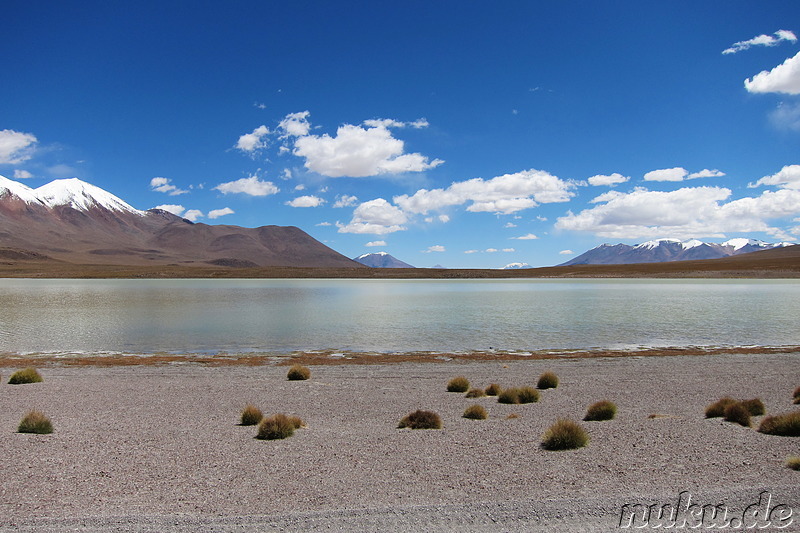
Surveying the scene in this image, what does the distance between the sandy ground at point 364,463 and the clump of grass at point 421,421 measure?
196 millimetres

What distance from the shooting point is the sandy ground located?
19.2 ft

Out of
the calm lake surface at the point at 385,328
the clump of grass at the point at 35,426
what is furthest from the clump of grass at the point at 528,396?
the calm lake surface at the point at 385,328

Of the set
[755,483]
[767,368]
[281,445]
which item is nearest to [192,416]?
[281,445]

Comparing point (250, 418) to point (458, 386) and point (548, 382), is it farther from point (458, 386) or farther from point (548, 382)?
point (548, 382)

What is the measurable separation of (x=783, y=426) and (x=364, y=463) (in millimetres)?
6801

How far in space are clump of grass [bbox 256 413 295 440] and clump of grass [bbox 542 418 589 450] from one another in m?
4.24

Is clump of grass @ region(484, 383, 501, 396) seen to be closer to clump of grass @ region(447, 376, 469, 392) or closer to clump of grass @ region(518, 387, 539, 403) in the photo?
clump of grass @ region(447, 376, 469, 392)

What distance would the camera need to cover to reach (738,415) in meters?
9.66

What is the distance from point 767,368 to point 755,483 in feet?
43.2

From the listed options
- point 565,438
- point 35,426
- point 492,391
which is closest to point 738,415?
point 565,438

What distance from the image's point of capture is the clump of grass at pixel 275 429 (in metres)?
9.01

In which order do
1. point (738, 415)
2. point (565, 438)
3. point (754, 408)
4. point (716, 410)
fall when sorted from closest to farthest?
point (565, 438) → point (738, 415) → point (716, 410) → point (754, 408)

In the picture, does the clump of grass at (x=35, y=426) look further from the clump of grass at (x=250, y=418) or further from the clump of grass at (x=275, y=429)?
the clump of grass at (x=275, y=429)

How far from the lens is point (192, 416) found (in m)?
10.8
